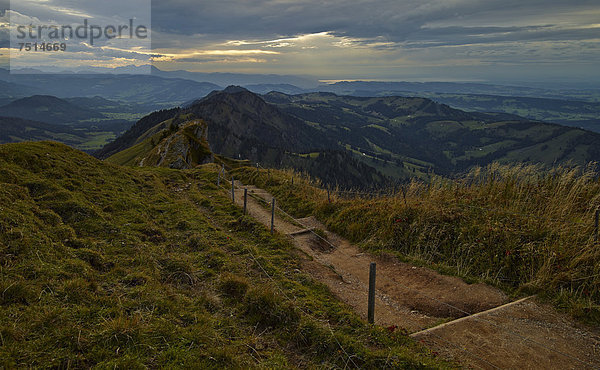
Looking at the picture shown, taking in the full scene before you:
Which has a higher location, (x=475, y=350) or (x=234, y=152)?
(x=475, y=350)

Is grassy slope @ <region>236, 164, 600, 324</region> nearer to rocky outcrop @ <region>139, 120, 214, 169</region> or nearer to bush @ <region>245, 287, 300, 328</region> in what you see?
bush @ <region>245, 287, 300, 328</region>

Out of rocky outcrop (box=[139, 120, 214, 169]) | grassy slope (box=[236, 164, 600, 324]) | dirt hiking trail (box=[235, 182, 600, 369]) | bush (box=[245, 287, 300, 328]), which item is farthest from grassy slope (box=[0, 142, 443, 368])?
rocky outcrop (box=[139, 120, 214, 169])

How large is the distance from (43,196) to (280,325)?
400 inches

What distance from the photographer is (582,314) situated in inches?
294

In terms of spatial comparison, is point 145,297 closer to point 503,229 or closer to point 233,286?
point 233,286

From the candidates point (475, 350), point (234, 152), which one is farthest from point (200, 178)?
point (234, 152)

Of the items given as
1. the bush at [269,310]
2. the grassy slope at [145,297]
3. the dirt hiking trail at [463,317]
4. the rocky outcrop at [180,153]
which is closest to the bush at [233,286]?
the grassy slope at [145,297]

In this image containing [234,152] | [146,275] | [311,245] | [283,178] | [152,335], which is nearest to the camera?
[152,335]

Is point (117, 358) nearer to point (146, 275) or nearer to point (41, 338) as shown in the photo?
point (41, 338)

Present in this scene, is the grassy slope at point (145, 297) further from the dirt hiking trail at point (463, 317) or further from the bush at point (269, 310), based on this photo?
the dirt hiking trail at point (463, 317)

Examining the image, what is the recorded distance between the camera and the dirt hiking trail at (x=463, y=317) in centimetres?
637

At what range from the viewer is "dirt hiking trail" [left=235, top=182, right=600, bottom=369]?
20.9 feet

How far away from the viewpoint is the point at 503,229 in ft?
34.9

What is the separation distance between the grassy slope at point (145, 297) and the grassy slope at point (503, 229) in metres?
4.51
